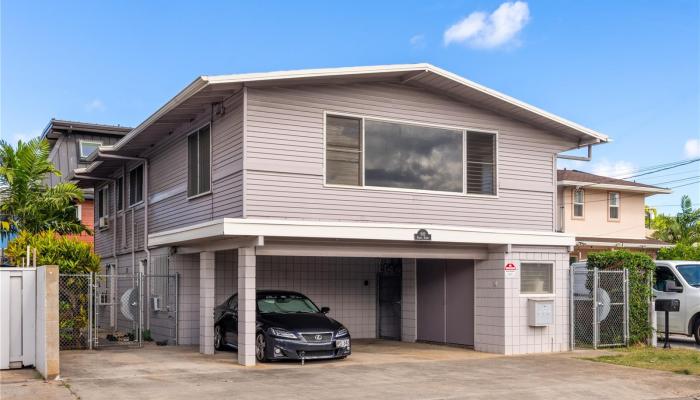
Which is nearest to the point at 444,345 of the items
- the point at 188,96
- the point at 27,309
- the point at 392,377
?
the point at 392,377

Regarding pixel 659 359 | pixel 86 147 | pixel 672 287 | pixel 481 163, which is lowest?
pixel 659 359

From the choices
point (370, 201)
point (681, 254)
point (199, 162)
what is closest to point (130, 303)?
point (199, 162)

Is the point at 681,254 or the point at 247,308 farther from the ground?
the point at 681,254

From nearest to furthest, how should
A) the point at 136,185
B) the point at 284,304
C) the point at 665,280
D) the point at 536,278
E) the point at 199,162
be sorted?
the point at 284,304 < the point at 536,278 < the point at 199,162 < the point at 665,280 < the point at 136,185

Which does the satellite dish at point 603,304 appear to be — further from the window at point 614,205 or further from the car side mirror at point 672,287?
the window at point 614,205

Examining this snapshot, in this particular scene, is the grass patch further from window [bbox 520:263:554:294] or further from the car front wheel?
the car front wheel

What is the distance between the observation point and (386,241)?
15609mm

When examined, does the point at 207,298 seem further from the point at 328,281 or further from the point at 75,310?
the point at 328,281

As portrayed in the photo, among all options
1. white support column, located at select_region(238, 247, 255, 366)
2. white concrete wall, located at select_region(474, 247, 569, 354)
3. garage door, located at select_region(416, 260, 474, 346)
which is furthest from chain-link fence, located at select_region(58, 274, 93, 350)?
white concrete wall, located at select_region(474, 247, 569, 354)

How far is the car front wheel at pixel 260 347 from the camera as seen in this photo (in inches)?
572

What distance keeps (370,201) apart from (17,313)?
270 inches

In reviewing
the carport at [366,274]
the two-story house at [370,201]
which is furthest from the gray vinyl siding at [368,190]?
the carport at [366,274]

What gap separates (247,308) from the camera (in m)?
14.0

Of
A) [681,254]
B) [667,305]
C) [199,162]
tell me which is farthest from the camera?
[681,254]
